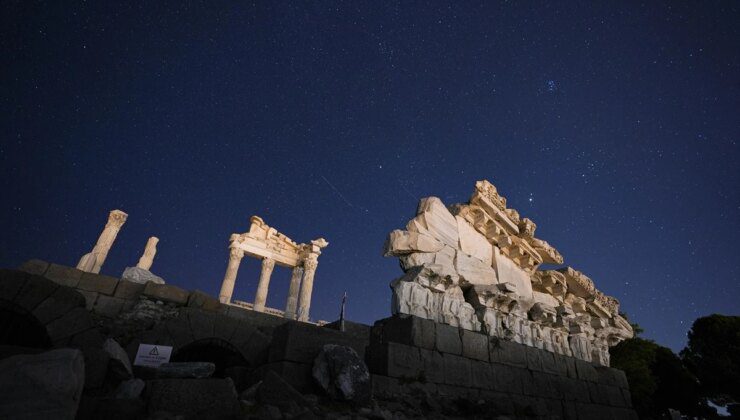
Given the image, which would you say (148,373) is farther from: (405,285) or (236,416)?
(405,285)

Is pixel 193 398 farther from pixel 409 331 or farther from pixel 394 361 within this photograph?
pixel 409 331

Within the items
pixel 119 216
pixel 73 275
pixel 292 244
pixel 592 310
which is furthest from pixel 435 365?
pixel 119 216

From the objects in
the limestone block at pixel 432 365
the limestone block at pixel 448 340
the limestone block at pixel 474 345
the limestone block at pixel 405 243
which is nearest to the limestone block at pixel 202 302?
the limestone block at pixel 405 243

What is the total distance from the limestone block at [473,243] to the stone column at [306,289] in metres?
15.7

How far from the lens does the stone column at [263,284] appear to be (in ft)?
70.9

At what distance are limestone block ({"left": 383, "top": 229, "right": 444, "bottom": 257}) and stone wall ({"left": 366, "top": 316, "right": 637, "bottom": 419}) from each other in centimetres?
110

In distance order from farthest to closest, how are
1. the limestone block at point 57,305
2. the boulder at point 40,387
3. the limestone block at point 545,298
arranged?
1. the limestone block at point 545,298
2. the limestone block at point 57,305
3. the boulder at point 40,387

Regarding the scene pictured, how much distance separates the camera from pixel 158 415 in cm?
257

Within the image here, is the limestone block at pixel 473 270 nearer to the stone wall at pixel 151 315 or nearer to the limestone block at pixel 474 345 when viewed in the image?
the limestone block at pixel 474 345

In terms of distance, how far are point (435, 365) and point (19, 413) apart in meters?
4.00

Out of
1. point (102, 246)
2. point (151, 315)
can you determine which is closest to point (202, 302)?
point (151, 315)

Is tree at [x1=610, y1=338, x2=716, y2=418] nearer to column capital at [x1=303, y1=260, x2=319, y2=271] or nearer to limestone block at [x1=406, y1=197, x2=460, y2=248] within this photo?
limestone block at [x1=406, y1=197, x2=460, y2=248]

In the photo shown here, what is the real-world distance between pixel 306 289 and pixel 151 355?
18.1 m

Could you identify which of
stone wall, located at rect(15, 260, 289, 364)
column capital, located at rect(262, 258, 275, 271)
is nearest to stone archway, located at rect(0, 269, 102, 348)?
stone wall, located at rect(15, 260, 289, 364)
